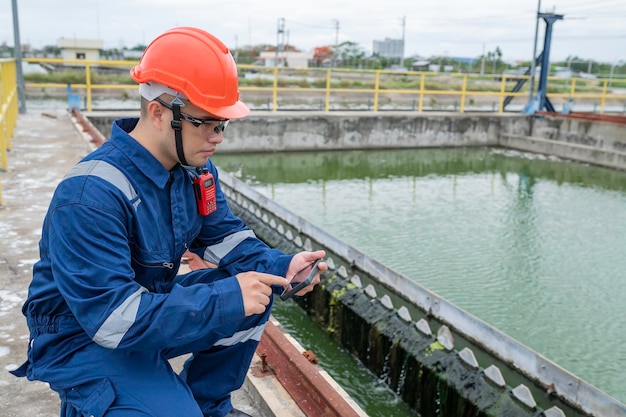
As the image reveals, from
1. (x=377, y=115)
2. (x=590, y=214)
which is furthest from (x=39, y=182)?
(x=377, y=115)

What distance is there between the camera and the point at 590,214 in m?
7.75

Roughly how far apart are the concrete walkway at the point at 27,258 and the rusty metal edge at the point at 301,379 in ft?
0.15

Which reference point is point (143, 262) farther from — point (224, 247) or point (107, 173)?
point (224, 247)

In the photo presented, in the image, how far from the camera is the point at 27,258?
11.9ft

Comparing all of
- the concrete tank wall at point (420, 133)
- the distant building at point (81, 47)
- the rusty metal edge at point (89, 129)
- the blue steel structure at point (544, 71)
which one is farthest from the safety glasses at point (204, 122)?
the distant building at point (81, 47)

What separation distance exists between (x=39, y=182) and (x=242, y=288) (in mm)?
4802

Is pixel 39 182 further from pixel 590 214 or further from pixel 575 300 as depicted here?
pixel 590 214

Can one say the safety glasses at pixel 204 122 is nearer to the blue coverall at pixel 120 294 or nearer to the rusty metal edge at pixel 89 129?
the blue coverall at pixel 120 294

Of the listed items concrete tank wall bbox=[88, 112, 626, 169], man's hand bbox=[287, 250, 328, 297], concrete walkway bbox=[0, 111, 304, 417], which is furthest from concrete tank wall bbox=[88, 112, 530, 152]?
man's hand bbox=[287, 250, 328, 297]

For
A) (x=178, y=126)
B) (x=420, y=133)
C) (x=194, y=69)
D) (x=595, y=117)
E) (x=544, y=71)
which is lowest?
(x=420, y=133)

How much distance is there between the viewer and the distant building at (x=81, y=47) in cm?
4842

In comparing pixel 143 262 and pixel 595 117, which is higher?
pixel 143 262

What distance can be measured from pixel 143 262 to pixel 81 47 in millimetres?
55229

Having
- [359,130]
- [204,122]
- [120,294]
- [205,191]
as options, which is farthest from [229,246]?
[359,130]
